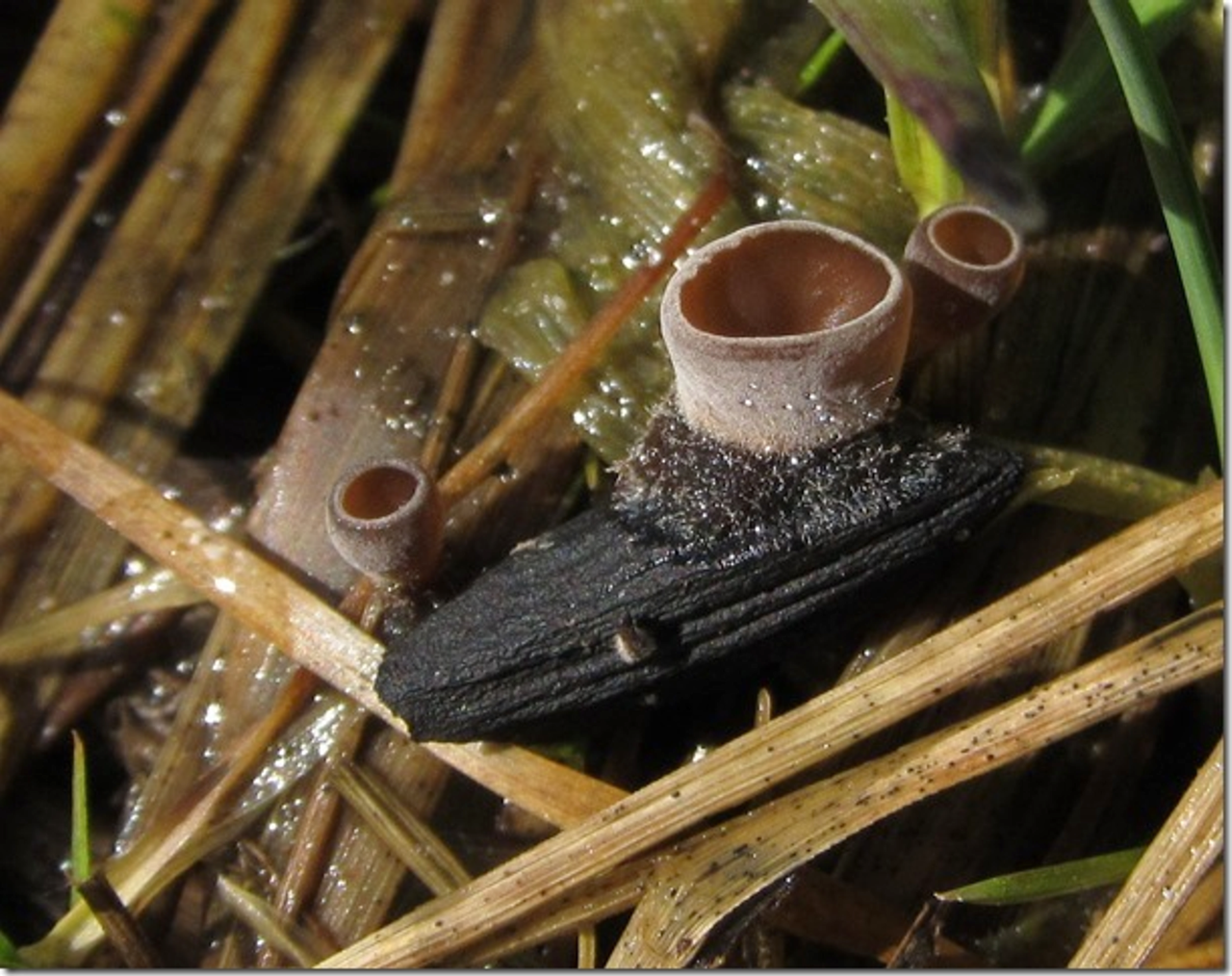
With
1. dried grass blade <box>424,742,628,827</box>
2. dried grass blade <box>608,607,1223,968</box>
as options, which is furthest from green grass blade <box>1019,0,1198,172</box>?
dried grass blade <box>424,742,628,827</box>

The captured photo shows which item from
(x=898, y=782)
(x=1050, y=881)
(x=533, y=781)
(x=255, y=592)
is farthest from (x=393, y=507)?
(x=1050, y=881)

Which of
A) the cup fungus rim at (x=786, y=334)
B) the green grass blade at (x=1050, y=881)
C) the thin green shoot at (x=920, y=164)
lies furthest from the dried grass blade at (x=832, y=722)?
the thin green shoot at (x=920, y=164)

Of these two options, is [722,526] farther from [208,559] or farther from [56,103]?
[56,103]

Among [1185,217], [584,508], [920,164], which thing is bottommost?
[584,508]

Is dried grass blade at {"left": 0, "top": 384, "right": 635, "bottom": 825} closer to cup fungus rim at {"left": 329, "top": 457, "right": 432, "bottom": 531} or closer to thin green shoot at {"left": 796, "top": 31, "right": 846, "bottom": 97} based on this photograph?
cup fungus rim at {"left": 329, "top": 457, "right": 432, "bottom": 531}

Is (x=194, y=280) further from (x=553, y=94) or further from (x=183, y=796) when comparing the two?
(x=183, y=796)

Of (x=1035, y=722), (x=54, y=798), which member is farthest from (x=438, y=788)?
(x=1035, y=722)
